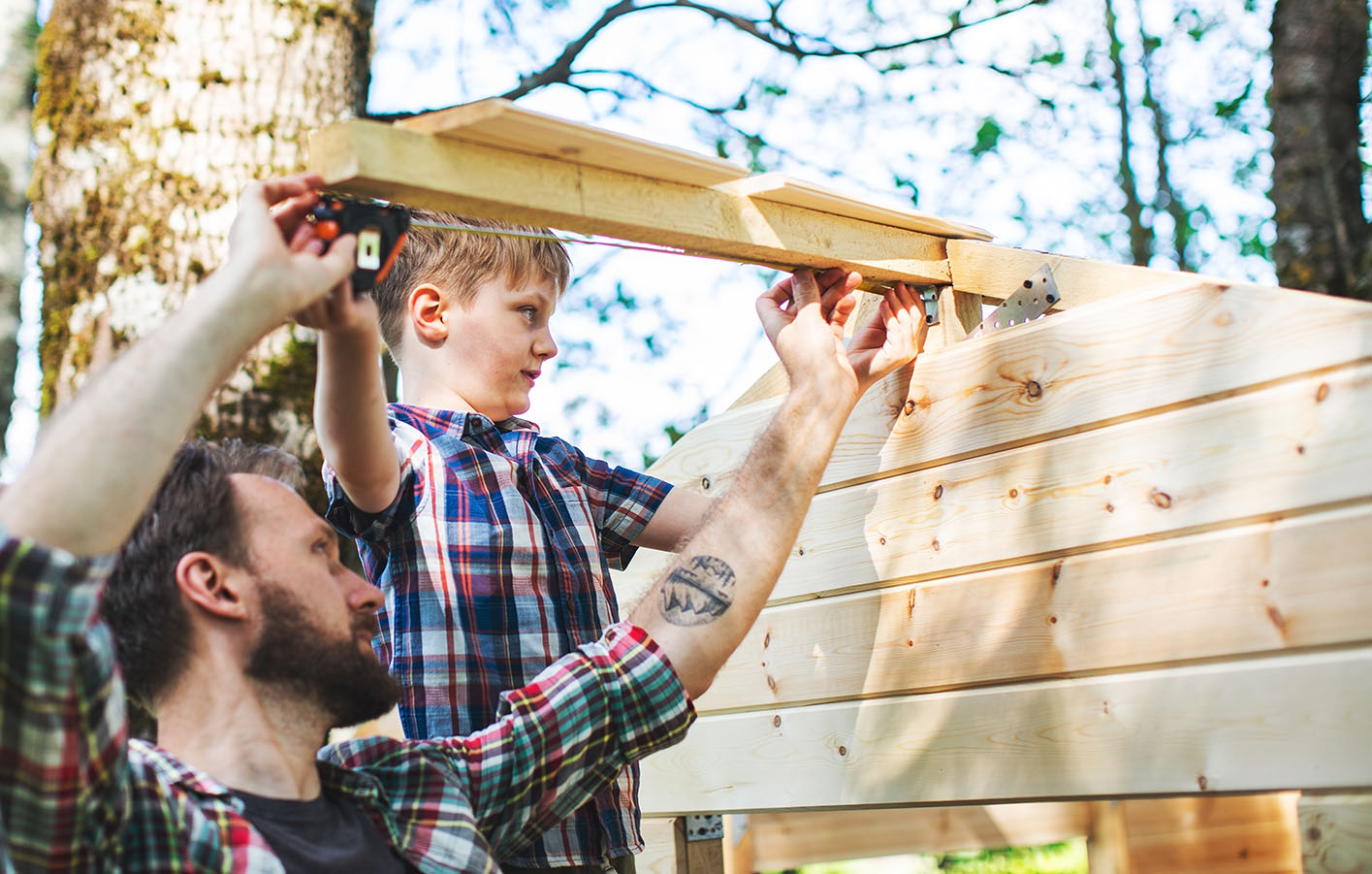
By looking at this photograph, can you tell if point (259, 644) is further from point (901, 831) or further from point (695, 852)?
point (901, 831)

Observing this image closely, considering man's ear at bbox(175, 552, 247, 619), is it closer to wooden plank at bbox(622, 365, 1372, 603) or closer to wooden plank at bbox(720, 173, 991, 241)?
wooden plank at bbox(720, 173, 991, 241)

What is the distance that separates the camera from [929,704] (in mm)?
2000

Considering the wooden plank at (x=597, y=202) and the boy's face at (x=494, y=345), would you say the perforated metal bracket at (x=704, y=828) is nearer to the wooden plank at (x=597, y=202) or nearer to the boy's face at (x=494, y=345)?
the boy's face at (x=494, y=345)

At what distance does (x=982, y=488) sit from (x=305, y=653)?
112 cm

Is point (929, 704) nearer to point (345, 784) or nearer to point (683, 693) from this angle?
Result: point (683, 693)

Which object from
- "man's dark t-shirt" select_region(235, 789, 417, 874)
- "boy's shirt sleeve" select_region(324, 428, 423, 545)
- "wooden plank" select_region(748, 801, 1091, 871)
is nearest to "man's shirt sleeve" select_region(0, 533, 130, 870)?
"man's dark t-shirt" select_region(235, 789, 417, 874)

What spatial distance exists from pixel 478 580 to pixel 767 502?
0.46 metres

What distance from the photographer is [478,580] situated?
1768mm

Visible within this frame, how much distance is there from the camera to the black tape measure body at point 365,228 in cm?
126

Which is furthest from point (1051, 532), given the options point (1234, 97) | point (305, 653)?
point (1234, 97)

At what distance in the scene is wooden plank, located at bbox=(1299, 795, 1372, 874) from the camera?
1.58 m

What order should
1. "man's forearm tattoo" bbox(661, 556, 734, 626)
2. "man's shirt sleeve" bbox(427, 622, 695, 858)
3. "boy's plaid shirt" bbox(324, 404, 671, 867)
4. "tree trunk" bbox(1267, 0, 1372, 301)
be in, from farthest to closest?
"tree trunk" bbox(1267, 0, 1372, 301)
"boy's plaid shirt" bbox(324, 404, 671, 867)
"man's forearm tattoo" bbox(661, 556, 734, 626)
"man's shirt sleeve" bbox(427, 622, 695, 858)

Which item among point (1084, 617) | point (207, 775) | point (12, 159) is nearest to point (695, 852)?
point (1084, 617)

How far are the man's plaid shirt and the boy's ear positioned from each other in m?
0.65
